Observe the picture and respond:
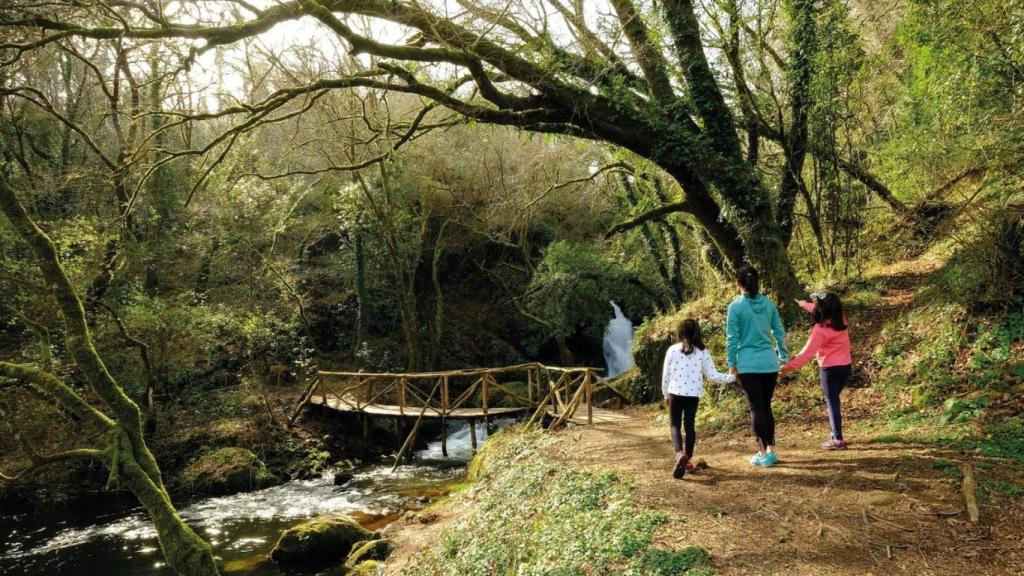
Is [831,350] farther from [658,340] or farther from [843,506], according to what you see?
[658,340]

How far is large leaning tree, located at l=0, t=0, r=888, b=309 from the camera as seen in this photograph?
6.85 metres

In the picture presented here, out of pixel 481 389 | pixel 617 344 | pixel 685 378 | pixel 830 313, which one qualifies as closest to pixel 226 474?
pixel 481 389

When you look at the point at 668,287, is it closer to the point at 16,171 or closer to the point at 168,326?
the point at 168,326

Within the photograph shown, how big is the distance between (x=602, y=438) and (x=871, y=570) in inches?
205

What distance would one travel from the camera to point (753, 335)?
16.2 feet

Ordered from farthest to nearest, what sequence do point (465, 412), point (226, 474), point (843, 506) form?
point (465, 412) < point (226, 474) < point (843, 506)

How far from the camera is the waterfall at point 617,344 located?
2036 centimetres

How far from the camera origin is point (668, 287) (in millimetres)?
15922

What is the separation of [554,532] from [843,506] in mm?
2266

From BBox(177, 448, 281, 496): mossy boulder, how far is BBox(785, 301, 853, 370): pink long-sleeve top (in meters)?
11.5

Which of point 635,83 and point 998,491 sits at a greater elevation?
point 635,83

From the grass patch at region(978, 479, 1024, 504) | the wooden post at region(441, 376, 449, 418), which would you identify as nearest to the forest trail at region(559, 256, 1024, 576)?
the grass patch at region(978, 479, 1024, 504)

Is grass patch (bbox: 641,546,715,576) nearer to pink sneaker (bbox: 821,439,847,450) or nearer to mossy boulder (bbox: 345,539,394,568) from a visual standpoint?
pink sneaker (bbox: 821,439,847,450)

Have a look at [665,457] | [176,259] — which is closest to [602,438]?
[665,457]
